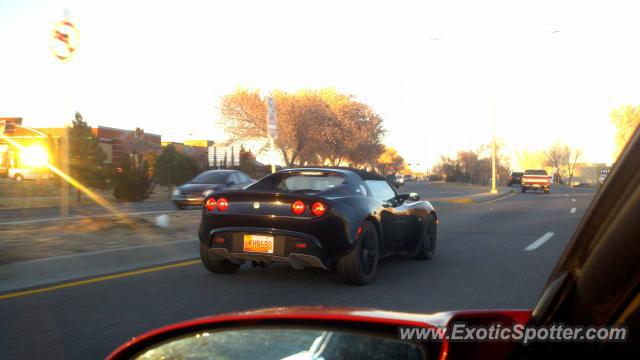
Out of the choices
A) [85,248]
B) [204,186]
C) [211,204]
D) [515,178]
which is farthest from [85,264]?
[515,178]

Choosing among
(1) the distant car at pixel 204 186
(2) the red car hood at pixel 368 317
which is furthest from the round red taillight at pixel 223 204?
(1) the distant car at pixel 204 186

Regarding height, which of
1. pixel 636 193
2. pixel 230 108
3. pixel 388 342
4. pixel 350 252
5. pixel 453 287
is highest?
pixel 230 108

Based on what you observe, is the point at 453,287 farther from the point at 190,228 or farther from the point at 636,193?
the point at 190,228

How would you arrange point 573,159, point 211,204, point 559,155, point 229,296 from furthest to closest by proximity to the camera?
point 559,155
point 573,159
point 211,204
point 229,296

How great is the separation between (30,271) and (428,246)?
558 cm

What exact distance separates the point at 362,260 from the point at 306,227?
0.84 metres

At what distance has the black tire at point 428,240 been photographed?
29.3 ft

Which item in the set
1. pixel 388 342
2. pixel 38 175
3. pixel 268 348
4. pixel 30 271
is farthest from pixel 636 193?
pixel 38 175

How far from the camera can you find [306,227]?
663 cm

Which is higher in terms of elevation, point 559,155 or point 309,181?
point 559,155

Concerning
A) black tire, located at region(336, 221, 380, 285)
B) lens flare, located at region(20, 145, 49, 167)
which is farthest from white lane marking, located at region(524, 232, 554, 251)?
lens flare, located at region(20, 145, 49, 167)

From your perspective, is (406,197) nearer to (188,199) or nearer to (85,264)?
(85,264)

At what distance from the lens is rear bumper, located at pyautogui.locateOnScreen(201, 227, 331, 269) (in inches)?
259

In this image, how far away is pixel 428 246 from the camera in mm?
9180
